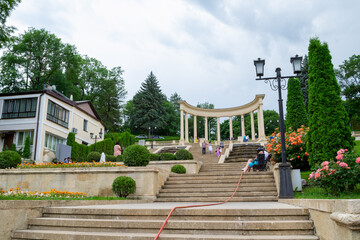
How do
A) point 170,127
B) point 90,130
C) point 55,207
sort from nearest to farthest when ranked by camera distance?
point 55,207 → point 90,130 → point 170,127

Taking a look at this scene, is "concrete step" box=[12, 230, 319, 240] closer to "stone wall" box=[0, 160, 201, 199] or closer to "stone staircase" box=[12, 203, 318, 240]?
"stone staircase" box=[12, 203, 318, 240]

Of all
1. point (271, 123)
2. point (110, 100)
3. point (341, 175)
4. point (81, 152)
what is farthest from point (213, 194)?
point (271, 123)

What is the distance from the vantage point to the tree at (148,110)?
190 ft

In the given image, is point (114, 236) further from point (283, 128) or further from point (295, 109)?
point (295, 109)

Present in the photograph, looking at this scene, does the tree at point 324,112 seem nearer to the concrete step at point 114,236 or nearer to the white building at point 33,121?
the concrete step at point 114,236

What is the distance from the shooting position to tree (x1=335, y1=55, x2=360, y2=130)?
163 ft

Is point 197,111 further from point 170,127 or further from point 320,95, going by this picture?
point 320,95

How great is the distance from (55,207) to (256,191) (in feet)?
25.1

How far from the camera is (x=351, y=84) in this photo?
5225 centimetres

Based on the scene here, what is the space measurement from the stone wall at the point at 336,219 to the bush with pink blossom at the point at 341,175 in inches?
99.5

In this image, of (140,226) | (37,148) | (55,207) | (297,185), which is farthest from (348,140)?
(37,148)

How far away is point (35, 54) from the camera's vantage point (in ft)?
150

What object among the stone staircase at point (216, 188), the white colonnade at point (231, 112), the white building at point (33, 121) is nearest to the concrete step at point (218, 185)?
the stone staircase at point (216, 188)

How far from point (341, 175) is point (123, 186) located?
7.09 m
